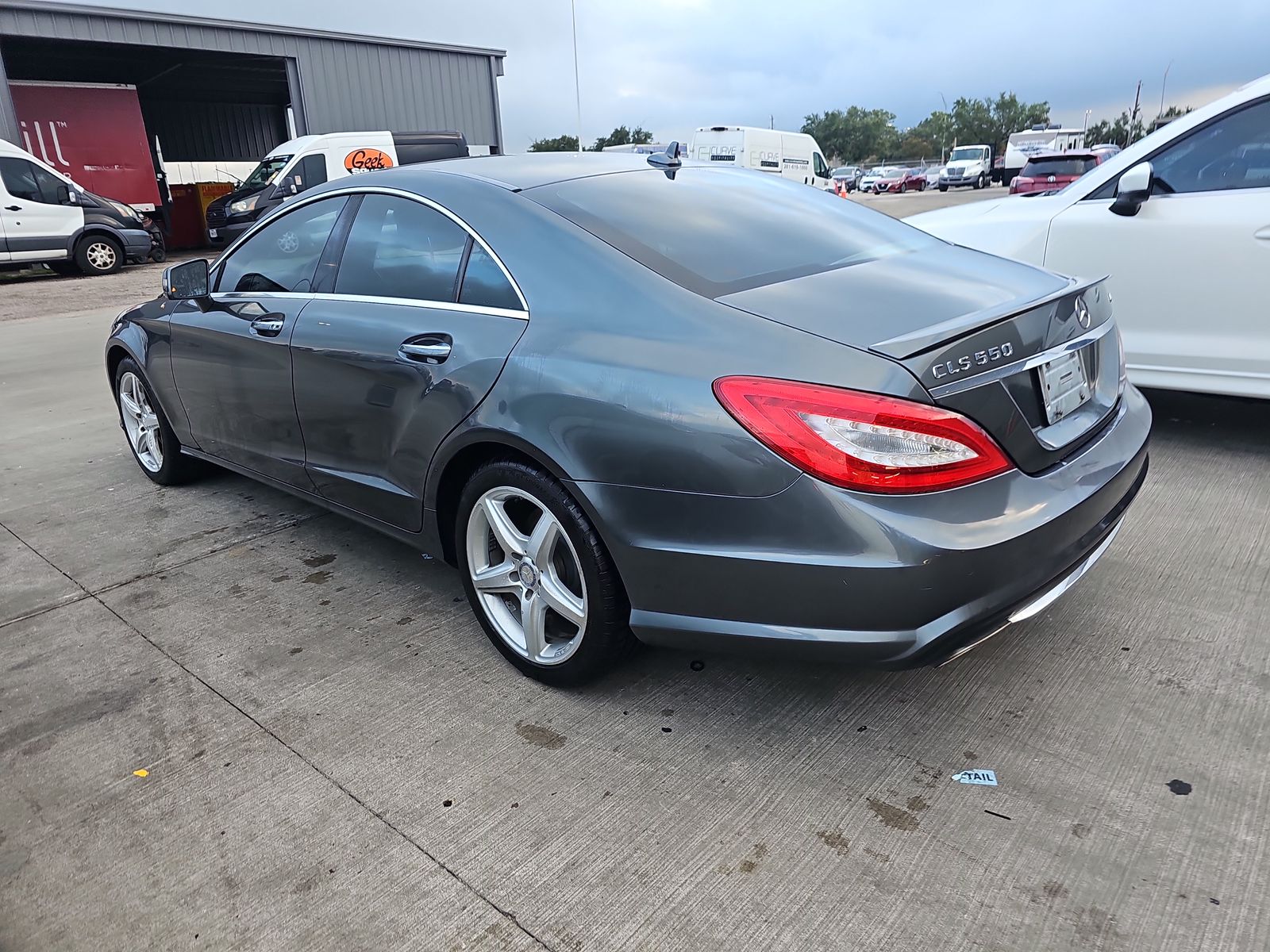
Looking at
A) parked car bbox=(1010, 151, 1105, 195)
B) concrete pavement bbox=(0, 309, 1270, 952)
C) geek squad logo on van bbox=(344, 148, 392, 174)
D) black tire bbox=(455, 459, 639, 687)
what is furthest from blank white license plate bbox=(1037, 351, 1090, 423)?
parked car bbox=(1010, 151, 1105, 195)

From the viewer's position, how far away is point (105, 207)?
17.4 meters

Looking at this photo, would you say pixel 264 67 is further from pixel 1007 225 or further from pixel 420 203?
pixel 420 203

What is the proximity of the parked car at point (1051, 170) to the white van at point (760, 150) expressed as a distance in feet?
17.0

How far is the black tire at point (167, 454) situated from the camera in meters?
4.43

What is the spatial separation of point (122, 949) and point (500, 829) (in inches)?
31.3

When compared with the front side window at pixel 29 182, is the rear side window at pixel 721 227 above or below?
below

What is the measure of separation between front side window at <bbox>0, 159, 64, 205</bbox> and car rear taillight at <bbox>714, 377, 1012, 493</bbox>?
61.7 feet

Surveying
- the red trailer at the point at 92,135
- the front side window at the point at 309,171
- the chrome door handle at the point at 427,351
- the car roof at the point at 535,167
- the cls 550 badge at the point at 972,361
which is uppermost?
the red trailer at the point at 92,135

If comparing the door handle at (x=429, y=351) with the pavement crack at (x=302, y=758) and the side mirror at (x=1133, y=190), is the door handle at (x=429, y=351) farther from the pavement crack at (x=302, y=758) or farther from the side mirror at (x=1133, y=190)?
the side mirror at (x=1133, y=190)

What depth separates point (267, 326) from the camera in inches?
134

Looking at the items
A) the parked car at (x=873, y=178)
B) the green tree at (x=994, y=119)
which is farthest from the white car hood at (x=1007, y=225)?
the green tree at (x=994, y=119)

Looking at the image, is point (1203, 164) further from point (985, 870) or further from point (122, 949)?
point (122, 949)

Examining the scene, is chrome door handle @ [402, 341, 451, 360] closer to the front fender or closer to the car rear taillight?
the car rear taillight

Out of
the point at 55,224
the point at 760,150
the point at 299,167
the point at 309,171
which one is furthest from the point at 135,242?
the point at 760,150
